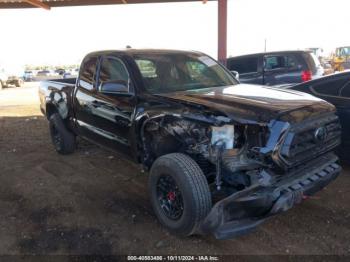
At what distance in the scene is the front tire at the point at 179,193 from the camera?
3.16m

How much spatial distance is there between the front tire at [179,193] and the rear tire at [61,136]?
9.69 feet

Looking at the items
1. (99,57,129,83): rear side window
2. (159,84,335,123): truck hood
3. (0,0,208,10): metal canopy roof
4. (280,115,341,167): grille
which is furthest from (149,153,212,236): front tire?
(0,0,208,10): metal canopy roof

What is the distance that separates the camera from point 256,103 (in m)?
3.29

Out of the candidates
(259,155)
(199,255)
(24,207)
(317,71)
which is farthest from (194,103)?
(317,71)

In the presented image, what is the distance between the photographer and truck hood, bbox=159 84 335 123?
308 cm

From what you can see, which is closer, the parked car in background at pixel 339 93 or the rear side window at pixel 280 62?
the parked car in background at pixel 339 93

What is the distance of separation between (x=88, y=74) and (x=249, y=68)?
5.92 meters

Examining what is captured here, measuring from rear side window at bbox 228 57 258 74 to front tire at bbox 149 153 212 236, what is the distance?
6964 mm

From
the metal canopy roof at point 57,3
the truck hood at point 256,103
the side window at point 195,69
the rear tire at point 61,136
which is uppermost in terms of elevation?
the metal canopy roof at point 57,3

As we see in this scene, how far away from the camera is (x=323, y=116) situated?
3500mm

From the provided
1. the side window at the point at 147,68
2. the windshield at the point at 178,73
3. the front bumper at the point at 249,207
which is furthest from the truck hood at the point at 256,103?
the front bumper at the point at 249,207

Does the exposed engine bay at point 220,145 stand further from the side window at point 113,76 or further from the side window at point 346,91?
the side window at point 346,91

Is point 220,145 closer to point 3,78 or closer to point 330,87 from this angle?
point 330,87

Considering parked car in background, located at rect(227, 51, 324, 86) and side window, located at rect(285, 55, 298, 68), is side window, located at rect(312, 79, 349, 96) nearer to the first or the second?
parked car in background, located at rect(227, 51, 324, 86)
